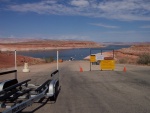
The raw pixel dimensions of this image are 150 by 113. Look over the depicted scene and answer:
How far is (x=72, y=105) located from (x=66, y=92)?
2.88 metres

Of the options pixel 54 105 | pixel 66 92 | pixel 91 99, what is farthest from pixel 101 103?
pixel 66 92

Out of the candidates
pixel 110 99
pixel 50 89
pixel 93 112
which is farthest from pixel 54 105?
pixel 110 99

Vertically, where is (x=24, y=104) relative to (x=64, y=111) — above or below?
above

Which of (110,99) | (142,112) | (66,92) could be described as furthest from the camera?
(66,92)

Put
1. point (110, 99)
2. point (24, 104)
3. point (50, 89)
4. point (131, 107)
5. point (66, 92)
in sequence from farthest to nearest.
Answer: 1. point (66, 92)
2. point (110, 99)
3. point (50, 89)
4. point (131, 107)
5. point (24, 104)

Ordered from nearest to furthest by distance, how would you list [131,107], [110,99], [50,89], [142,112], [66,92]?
1. [142,112]
2. [131,107]
3. [50,89]
4. [110,99]
5. [66,92]

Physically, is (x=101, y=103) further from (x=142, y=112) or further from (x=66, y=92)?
(x=66, y=92)

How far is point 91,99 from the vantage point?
10758mm

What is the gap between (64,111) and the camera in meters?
8.73

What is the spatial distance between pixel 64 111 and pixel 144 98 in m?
3.82

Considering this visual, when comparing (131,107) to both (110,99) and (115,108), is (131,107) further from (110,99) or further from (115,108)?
(110,99)

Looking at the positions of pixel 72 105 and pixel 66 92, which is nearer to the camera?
pixel 72 105

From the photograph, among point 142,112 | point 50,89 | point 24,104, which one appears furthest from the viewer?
point 50,89

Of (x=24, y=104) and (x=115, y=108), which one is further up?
(x=24, y=104)
